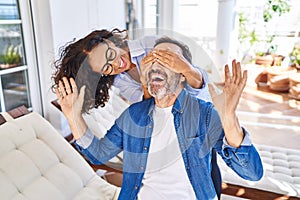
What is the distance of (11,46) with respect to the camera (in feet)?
5.63

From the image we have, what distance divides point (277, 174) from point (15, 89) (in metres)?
1.63

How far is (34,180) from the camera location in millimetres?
1273

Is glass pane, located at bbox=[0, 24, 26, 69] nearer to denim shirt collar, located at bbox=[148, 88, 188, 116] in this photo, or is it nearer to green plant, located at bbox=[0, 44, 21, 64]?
green plant, located at bbox=[0, 44, 21, 64]

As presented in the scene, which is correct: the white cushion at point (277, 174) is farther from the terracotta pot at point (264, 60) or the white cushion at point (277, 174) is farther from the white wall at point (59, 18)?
the terracotta pot at point (264, 60)

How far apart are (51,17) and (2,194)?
3.32ft

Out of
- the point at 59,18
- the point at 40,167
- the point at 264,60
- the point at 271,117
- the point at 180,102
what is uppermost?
the point at 59,18

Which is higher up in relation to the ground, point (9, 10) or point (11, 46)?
point (9, 10)

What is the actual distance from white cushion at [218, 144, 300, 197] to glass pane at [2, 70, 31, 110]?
1.28 m

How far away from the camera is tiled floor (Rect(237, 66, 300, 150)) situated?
2.85 meters

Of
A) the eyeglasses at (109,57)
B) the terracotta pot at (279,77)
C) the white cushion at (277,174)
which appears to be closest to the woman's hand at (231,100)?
the eyeglasses at (109,57)

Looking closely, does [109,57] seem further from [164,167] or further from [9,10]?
[9,10]

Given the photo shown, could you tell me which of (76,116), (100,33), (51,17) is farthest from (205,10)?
(51,17)

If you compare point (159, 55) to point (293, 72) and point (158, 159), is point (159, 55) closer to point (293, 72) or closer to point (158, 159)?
point (158, 159)

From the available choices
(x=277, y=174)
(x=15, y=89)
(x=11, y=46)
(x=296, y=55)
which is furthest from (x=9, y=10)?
(x=296, y=55)
